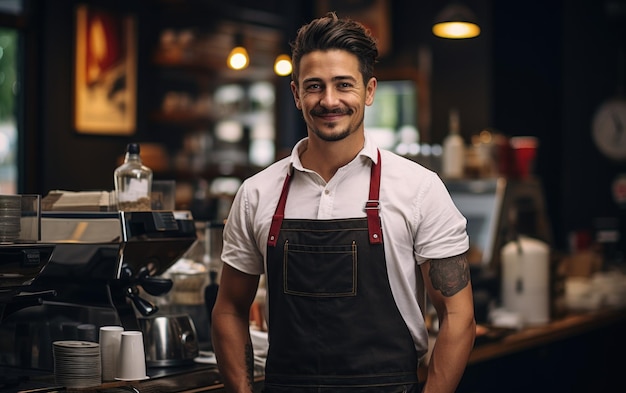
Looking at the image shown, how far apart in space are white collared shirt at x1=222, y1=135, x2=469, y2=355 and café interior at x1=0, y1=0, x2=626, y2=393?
0.40 m

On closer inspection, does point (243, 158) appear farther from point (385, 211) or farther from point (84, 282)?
point (385, 211)

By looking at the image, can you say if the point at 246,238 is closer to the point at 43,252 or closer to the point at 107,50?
the point at 43,252

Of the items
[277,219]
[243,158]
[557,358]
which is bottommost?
Answer: [557,358]

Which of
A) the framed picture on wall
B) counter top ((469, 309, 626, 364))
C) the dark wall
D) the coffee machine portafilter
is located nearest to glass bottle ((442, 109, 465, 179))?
counter top ((469, 309, 626, 364))

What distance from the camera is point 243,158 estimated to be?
8758 mm

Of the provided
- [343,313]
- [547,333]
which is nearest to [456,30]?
[547,333]

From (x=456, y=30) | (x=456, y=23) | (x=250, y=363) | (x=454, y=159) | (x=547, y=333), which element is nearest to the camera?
(x=250, y=363)

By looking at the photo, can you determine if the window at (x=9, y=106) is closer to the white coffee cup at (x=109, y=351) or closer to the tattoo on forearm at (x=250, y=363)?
the white coffee cup at (x=109, y=351)

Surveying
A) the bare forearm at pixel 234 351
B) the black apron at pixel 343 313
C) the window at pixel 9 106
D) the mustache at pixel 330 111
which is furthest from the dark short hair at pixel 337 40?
the window at pixel 9 106

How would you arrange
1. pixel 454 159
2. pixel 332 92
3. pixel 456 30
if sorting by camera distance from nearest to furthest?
pixel 332 92
pixel 456 30
pixel 454 159

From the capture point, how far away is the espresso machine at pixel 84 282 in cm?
292

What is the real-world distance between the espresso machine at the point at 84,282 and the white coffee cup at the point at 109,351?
0.10 m

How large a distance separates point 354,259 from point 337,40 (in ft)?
1.83

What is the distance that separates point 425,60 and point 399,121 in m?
0.60
